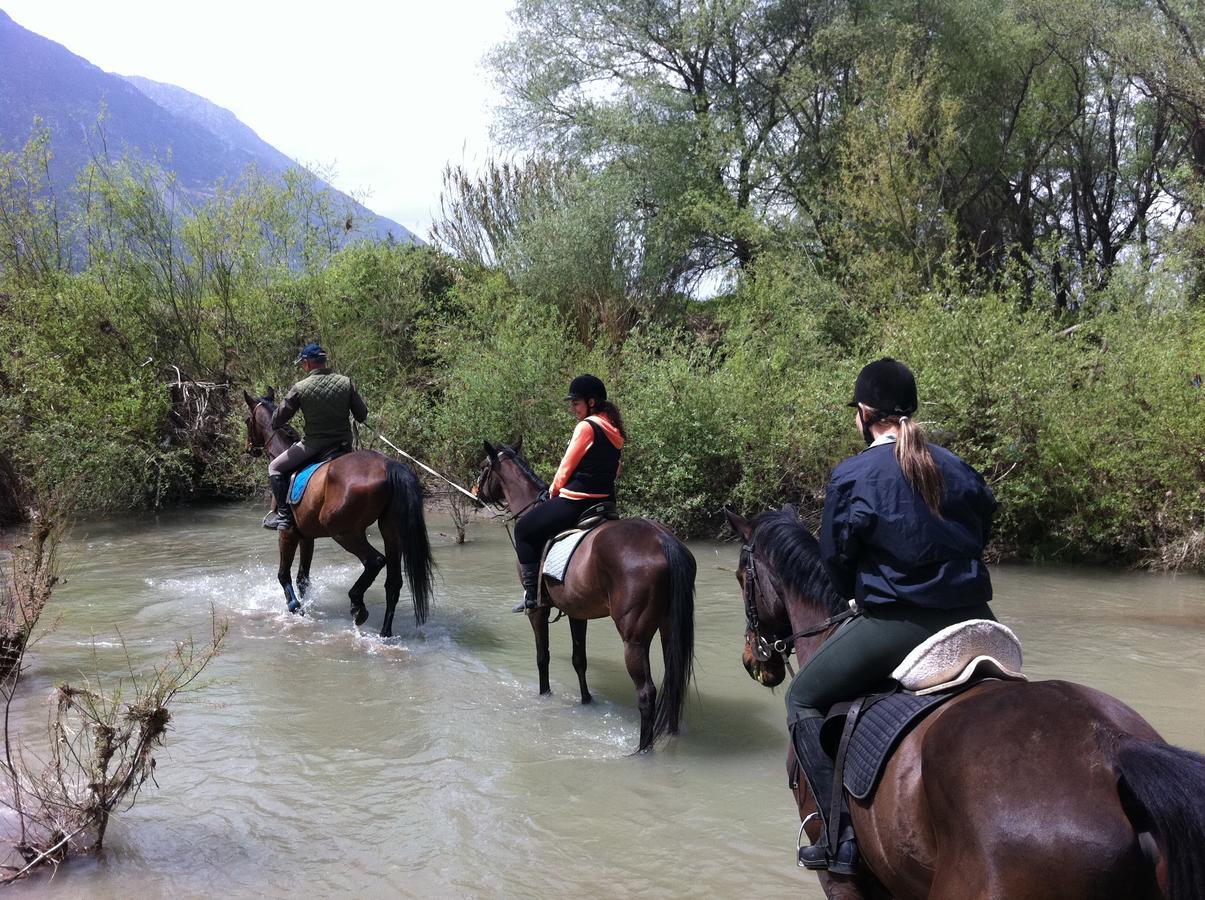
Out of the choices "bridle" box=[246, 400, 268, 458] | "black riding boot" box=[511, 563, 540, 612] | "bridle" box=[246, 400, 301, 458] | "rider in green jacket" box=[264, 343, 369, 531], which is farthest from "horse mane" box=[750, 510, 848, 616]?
"bridle" box=[246, 400, 268, 458]

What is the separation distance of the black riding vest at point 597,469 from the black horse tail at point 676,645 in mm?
920

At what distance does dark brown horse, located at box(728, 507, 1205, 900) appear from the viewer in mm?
1932

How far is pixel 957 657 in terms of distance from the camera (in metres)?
2.72

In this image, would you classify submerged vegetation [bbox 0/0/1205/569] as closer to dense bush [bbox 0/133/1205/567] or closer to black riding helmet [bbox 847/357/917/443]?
dense bush [bbox 0/133/1205/567]

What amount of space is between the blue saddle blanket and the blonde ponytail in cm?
743

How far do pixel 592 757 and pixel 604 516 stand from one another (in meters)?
1.73

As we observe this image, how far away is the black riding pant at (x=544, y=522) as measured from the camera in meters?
6.58

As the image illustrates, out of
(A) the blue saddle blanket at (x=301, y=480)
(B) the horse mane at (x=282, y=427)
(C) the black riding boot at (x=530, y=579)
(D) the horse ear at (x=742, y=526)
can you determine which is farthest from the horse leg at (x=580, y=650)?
(B) the horse mane at (x=282, y=427)

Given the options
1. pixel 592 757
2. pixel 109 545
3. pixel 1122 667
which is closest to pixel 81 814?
pixel 592 757

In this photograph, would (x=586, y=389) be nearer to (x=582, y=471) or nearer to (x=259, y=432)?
(x=582, y=471)

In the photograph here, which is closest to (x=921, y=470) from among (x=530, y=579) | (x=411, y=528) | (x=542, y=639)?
(x=530, y=579)

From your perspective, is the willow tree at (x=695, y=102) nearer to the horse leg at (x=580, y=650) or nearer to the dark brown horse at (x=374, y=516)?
the dark brown horse at (x=374, y=516)

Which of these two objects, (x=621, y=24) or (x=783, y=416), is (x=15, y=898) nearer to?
(x=783, y=416)

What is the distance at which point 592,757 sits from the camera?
5.83 meters
